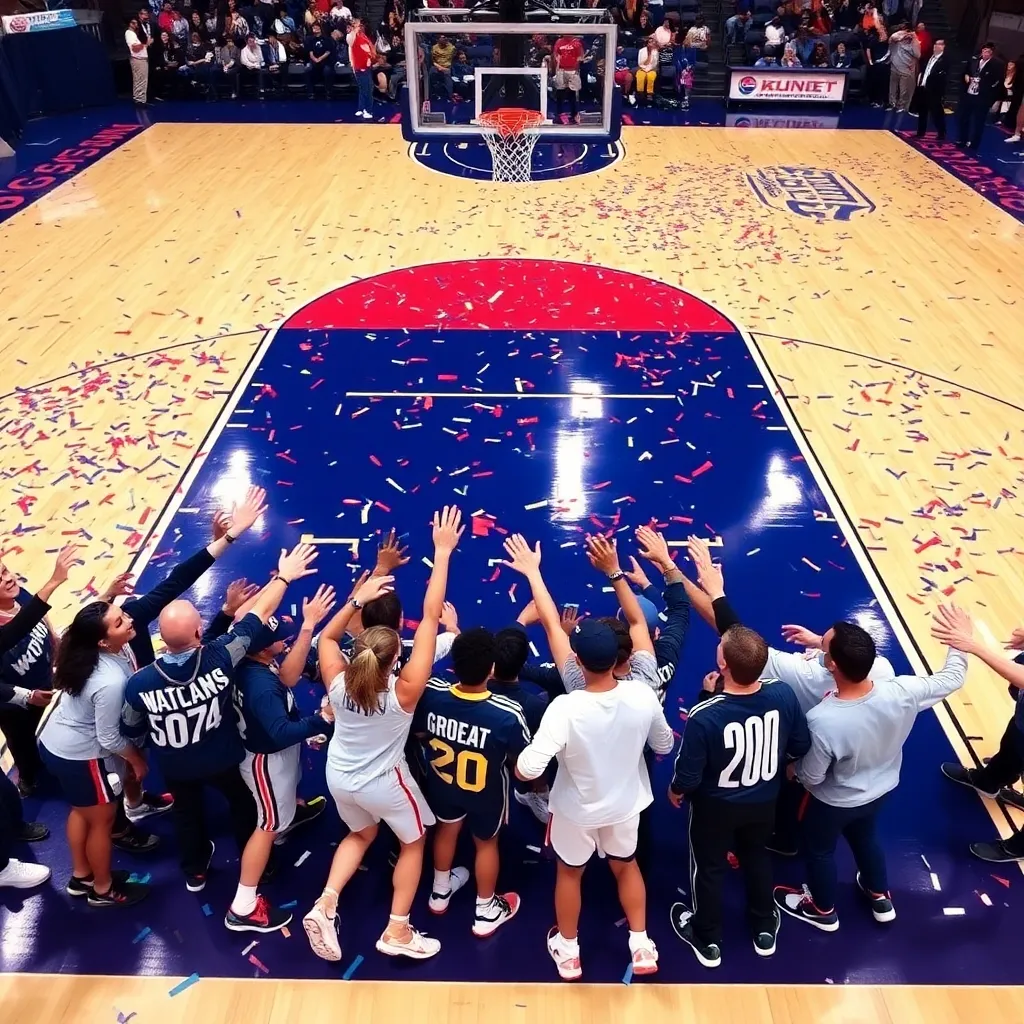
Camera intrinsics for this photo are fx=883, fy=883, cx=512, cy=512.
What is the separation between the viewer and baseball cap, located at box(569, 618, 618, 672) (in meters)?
2.97

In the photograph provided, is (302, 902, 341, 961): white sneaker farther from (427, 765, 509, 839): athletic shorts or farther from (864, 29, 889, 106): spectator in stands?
(864, 29, 889, 106): spectator in stands

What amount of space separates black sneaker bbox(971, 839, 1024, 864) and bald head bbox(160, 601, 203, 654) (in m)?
3.48

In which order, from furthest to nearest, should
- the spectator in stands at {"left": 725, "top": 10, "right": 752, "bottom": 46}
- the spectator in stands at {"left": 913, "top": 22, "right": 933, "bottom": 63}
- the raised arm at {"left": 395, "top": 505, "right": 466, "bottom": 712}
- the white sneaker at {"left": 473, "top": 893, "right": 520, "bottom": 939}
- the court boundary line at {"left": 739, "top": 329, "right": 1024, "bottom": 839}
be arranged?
the spectator in stands at {"left": 725, "top": 10, "right": 752, "bottom": 46} < the spectator in stands at {"left": 913, "top": 22, "right": 933, "bottom": 63} < the court boundary line at {"left": 739, "top": 329, "right": 1024, "bottom": 839} < the white sneaker at {"left": 473, "top": 893, "right": 520, "bottom": 939} < the raised arm at {"left": 395, "top": 505, "right": 466, "bottom": 712}

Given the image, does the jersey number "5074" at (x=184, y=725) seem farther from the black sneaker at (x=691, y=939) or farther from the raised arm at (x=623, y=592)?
the black sneaker at (x=691, y=939)

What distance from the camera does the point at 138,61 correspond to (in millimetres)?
17109

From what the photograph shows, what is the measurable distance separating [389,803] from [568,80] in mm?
13944

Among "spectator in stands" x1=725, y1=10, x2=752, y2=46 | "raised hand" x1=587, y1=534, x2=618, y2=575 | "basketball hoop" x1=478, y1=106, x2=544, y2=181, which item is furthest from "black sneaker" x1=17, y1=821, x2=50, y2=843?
→ "spectator in stands" x1=725, y1=10, x2=752, y2=46

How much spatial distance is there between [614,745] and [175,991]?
1954mm

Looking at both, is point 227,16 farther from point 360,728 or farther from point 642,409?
point 360,728

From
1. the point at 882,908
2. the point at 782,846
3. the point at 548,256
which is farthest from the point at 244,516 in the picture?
the point at 548,256

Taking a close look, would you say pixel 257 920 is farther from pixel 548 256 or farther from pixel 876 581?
pixel 548 256

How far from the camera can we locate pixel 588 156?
48.2 ft

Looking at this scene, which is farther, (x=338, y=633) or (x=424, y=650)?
(x=338, y=633)

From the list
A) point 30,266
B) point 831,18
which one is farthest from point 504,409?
point 831,18
